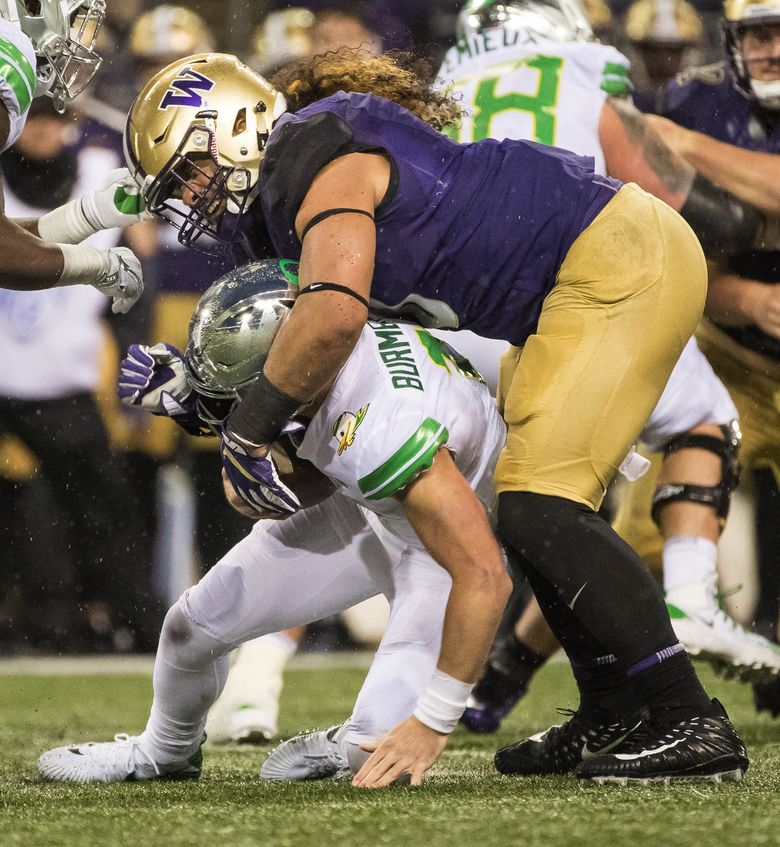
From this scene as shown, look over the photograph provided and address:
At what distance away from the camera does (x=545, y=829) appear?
5.10 ft

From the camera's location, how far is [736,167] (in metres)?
4.18

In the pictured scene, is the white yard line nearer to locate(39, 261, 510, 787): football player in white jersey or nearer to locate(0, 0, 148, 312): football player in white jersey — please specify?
locate(0, 0, 148, 312): football player in white jersey

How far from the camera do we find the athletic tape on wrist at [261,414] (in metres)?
1.95

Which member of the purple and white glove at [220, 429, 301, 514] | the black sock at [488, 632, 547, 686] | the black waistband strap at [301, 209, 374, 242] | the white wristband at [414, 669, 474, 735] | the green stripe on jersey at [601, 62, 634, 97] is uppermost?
the black waistband strap at [301, 209, 374, 242]

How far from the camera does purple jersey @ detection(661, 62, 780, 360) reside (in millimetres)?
4141

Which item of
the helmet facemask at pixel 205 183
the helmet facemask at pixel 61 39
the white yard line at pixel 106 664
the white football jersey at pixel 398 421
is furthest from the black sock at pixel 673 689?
the white yard line at pixel 106 664

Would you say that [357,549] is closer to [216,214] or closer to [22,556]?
[216,214]

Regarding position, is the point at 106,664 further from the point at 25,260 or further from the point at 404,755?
the point at 404,755

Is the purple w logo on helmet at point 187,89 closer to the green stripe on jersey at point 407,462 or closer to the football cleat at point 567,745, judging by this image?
the green stripe on jersey at point 407,462

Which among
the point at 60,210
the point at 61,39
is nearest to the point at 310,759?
the point at 60,210

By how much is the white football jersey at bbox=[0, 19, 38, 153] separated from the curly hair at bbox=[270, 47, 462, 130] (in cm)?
50

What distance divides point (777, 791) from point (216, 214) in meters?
1.23

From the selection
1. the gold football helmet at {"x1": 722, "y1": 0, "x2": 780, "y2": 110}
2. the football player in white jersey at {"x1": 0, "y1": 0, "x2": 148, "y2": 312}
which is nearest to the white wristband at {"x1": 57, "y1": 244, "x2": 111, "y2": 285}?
the football player in white jersey at {"x1": 0, "y1": 0, "x2": 148, "y2": 312}

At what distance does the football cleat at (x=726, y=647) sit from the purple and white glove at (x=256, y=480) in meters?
1.32
